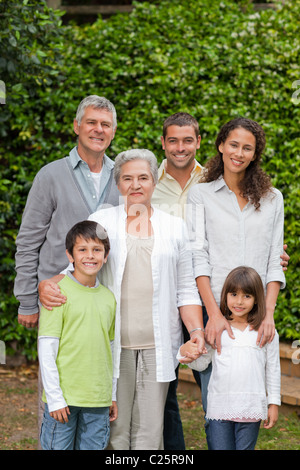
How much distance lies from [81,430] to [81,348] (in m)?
0.38

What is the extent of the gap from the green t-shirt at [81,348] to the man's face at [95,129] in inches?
32.4

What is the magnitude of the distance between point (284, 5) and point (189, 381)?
3678mm

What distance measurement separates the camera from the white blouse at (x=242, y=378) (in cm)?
266

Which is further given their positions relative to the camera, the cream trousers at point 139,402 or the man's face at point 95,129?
the man's face at point 95,129

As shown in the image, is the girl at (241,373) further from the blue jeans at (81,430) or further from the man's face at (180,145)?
the man's face at (180,145)

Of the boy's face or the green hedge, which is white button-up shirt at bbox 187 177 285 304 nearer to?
the boy's face

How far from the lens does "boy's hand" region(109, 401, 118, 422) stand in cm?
268

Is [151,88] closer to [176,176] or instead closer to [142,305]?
[176,176]

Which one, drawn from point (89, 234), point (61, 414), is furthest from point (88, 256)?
point (61, 414)

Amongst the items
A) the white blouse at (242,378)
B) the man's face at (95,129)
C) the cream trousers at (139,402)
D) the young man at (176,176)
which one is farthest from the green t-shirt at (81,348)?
the man's face at (95,129)

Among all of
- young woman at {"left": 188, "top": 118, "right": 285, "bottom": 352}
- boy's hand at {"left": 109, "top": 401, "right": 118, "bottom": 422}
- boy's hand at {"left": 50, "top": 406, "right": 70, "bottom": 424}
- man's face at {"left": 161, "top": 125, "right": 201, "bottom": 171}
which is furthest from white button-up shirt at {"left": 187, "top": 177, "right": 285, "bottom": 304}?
boy's hand at {"left": 50, "top": 406, "right": 70, "bottom": 424}

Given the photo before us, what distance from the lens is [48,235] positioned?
3043 millimetres

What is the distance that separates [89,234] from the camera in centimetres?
264

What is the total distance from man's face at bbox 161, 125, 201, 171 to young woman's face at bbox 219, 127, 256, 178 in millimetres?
425
